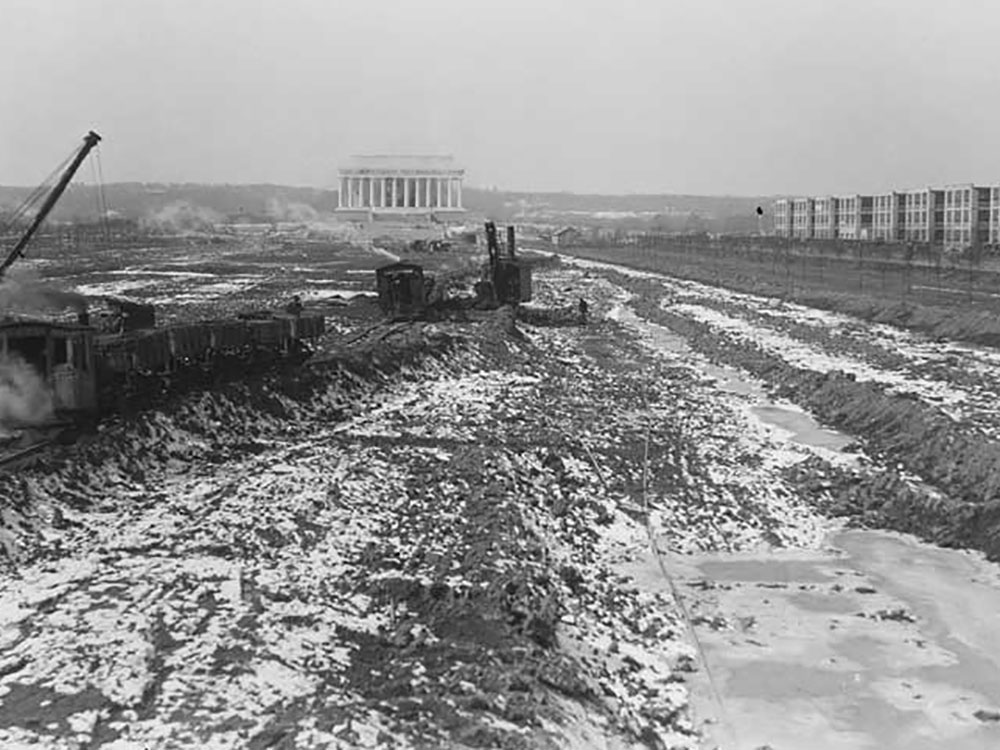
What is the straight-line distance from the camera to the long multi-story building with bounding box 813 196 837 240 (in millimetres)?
142750

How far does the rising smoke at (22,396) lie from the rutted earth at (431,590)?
1607mm

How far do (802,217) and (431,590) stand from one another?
153 m

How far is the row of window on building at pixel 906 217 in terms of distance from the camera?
4008 inches

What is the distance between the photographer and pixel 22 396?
18547 mm

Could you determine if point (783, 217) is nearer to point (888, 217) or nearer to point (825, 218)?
point (825, 218)

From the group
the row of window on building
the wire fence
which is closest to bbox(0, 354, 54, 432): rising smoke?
the wire fence

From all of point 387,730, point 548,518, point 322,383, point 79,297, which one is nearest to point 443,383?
point 322,383

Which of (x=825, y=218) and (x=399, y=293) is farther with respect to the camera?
(x=825, y=218)

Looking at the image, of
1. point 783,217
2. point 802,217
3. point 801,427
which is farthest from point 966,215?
point 801,427

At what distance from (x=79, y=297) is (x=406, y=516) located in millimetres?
13205

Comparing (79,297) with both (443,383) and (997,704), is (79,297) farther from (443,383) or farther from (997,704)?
(997,704)

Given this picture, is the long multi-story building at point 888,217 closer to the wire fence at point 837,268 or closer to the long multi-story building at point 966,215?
the long multi-story building at point 966,215

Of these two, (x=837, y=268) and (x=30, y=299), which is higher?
(x=30, y=299)

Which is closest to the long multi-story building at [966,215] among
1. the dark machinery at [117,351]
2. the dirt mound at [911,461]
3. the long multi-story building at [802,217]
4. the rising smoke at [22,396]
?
the long multi-story building at [802,217]
